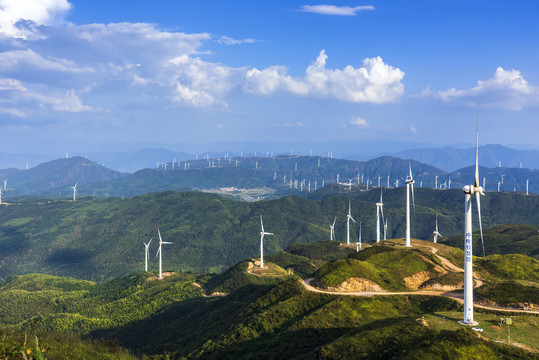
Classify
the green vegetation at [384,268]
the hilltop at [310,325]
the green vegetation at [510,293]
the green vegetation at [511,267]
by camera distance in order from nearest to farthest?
1. the hilltop at [310,325]
2. the green vegetation at [510,293]
3. the green vegetation at [384,268]
4. the green vegetation at [511,267]

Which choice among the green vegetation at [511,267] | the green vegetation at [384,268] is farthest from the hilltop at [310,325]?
the green vegetation at [511,267]

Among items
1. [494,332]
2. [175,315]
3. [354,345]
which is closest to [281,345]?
[354,345]

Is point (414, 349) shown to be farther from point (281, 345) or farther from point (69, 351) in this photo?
point (69, 351)

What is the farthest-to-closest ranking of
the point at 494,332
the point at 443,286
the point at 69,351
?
1. the point at 443,286
2. the point at 494,332
3. the point at 69,351

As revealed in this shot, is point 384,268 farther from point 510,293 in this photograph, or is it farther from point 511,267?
point 511,267

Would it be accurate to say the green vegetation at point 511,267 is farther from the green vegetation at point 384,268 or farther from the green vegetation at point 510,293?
the green vegetation at point 510,293

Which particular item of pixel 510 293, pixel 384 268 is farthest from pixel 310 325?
pixel 510 293

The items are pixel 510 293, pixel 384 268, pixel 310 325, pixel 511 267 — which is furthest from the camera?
pixel 511 267

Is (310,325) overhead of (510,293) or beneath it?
beneath

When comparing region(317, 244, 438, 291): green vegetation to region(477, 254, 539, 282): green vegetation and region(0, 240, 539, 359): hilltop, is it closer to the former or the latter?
region(0, 240, 539, 359): hilltop

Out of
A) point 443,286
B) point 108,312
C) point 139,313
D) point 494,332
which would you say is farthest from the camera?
point 108,312

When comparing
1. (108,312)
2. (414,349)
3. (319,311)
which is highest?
(414,349)
